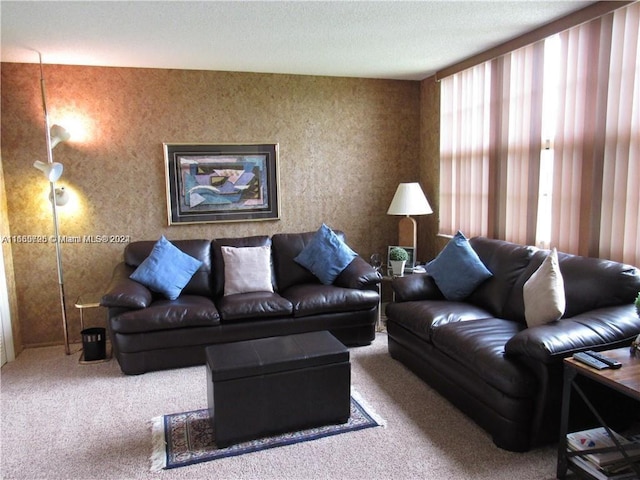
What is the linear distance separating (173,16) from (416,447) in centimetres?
302

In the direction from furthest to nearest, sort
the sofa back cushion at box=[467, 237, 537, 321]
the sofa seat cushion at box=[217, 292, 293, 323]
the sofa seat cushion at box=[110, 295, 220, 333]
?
the sofa seat cushion at box=[217, 292, 293, 323] < the sofa seat cushion at box=[110, 295, 220, 333] < the sofa back cushion at box=[467, 237, 537, 321]

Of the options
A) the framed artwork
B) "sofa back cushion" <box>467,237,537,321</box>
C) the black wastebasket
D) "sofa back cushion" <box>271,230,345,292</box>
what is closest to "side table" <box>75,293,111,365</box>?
the black wastebasket

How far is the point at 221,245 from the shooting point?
4461mm

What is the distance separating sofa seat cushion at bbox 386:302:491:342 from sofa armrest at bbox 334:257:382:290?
0.48 m

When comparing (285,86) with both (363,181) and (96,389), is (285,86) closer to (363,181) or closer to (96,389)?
(363,181)

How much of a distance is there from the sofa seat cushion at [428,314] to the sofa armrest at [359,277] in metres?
0.48

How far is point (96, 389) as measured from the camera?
11.2 feet

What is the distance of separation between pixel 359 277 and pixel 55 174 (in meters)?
2.68

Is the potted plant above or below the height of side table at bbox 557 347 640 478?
above

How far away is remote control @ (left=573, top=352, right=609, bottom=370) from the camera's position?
6.90 ft

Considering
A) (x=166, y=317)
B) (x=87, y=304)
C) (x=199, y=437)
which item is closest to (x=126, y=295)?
(x=166, y=317)

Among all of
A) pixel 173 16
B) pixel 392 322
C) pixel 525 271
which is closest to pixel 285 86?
pixel 173 16

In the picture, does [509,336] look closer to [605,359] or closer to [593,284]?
[593,284]

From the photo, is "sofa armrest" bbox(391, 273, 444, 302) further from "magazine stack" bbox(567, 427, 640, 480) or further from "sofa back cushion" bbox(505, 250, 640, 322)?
"magazine stack" bbox(567, 427, 640, 480)
